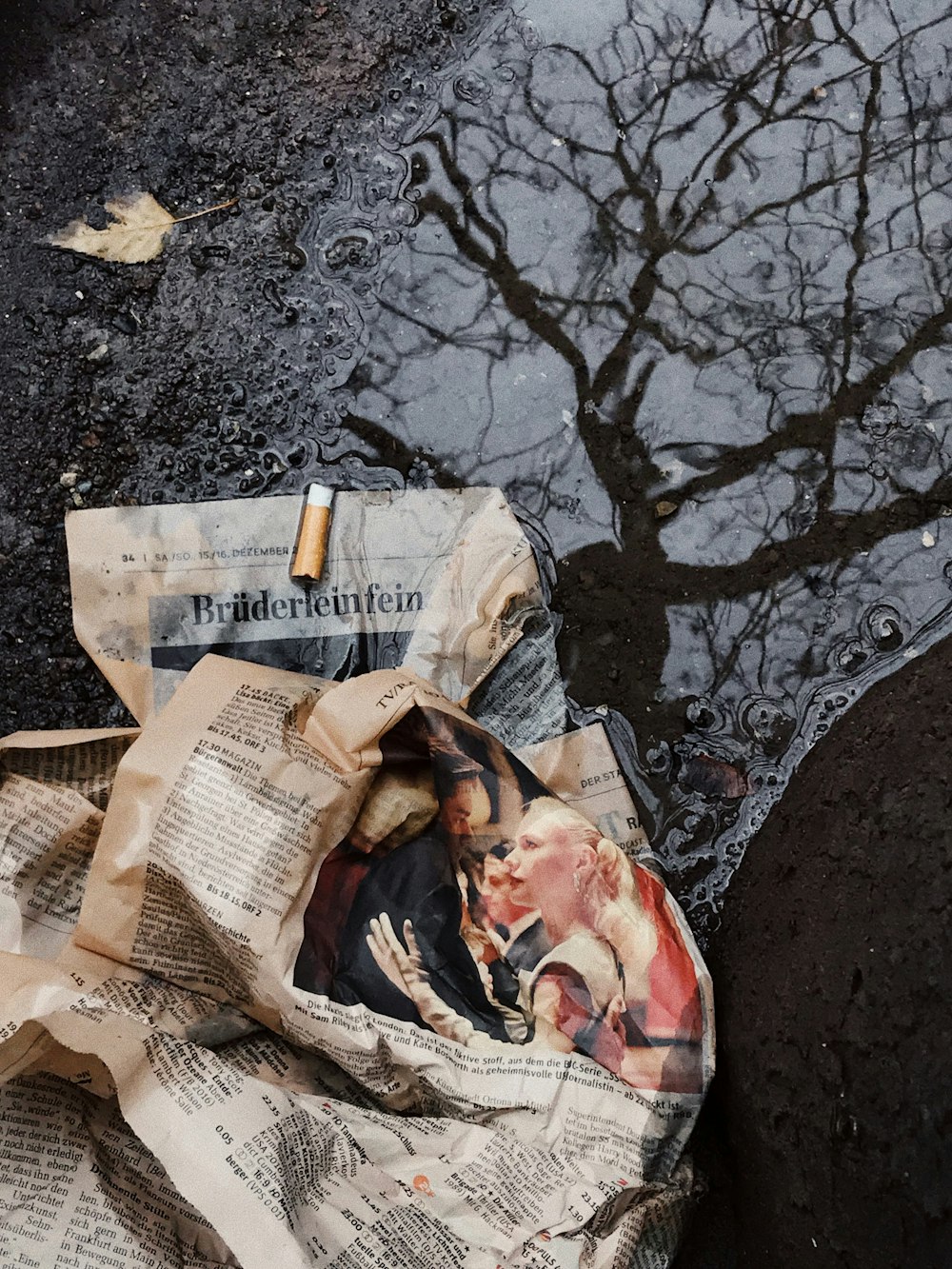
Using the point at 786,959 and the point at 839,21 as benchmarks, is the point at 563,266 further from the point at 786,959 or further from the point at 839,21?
the point at 786,959

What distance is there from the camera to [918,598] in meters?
1.25

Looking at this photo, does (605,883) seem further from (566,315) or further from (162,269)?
(162,269)

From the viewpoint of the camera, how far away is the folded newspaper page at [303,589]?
1.22 m

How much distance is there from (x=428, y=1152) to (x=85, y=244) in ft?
3.95

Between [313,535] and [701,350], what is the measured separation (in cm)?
58

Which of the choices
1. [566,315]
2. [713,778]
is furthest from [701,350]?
[713,778]

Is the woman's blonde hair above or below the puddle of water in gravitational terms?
below

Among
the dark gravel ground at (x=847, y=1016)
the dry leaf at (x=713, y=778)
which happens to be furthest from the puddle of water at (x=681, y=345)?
the dark gravel ground at (x=847, y=1016)

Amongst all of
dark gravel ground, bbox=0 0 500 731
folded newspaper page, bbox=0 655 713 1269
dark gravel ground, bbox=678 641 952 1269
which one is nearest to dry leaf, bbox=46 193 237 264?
dark gravel ground, bbox=0 0 500 731

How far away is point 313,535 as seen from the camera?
48.6 inches

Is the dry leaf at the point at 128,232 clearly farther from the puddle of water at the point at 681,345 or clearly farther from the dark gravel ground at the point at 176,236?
the puddle of water at the point at 681,345

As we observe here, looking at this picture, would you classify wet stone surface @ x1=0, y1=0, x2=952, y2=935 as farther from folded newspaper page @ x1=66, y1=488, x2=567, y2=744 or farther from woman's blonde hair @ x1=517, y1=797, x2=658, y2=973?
woman's blonde hair @ x1=517, y1=797, x2=658, y2=973

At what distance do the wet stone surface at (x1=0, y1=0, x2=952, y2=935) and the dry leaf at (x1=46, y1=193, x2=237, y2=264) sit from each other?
0.02m

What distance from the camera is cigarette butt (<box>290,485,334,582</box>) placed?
1.23 m
